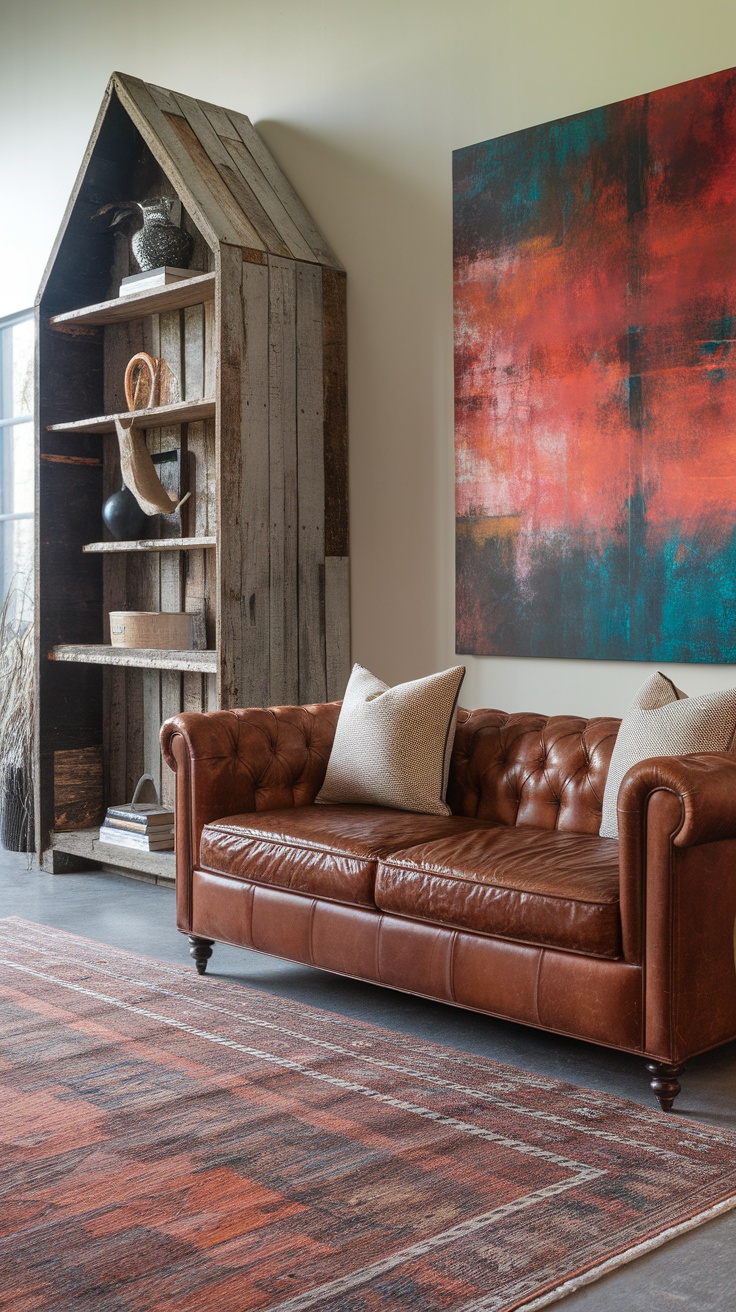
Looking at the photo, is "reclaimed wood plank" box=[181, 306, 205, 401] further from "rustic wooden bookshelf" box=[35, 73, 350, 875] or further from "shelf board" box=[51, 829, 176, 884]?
"shelf board" box=[51, 829, 176, 884]

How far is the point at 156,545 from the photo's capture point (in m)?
4.84

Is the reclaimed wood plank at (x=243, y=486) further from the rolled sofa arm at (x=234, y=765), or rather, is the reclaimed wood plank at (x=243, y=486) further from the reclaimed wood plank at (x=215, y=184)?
the rolled sofa arm at (x=234, y=765)

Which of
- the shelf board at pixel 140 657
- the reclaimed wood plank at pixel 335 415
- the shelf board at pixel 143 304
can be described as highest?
the shelf board at pixel 143 304

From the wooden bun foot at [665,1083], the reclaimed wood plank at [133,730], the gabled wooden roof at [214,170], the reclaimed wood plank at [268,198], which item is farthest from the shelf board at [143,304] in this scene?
the wooden bun foot at [665,1083]

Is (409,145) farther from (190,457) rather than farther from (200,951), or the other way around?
(200,951)

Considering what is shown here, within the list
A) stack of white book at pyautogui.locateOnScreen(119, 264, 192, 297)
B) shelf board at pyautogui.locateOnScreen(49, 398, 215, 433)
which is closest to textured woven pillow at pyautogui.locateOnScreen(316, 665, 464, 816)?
shelf board at pyautogui.locateOnScreen(49, 398, 215, 433)

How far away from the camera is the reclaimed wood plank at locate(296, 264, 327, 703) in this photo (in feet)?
15.4

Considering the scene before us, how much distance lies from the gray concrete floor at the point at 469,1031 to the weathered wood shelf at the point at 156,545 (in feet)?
4.36

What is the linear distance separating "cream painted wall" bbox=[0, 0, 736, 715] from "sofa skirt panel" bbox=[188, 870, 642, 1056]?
3.96 ft

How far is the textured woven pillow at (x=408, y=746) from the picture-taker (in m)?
3.65

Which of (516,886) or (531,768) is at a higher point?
(531,768)

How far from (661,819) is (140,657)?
8.95 ft

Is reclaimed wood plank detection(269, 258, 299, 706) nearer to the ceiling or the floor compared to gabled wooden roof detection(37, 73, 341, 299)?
nearer to the floor

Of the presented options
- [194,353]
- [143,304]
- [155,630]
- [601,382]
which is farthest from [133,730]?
[601,382]
